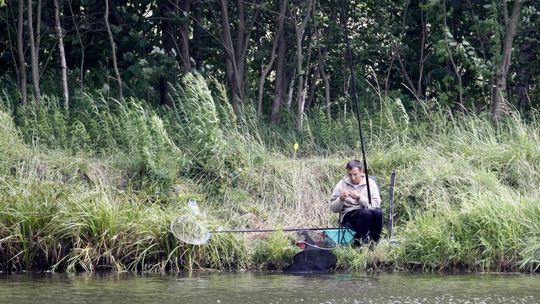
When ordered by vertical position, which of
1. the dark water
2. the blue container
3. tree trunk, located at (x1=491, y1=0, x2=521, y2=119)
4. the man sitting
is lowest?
the dark water

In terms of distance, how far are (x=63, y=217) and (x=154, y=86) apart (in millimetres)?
6857

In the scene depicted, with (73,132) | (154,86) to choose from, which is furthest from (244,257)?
(154,86)

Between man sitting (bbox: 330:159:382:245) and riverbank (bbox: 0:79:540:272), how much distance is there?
30cm

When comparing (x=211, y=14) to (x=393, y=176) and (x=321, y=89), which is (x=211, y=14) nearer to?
(x=321, y=89)

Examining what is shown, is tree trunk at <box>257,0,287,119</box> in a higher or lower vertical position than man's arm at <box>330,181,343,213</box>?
higher

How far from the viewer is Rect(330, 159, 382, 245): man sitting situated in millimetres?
13016

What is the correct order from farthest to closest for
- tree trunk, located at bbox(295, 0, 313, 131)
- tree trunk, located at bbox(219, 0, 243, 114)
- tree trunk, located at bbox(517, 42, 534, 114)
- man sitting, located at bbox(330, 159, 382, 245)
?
tree trunk, located at bbox(517, 42, 534, 114), tree trunk, located at bbox(219, 0, 243, 114), tree trunk, located at bbox(295, 0, 313, 131), man sitting, located at bbox(330, 159, 382, 245)

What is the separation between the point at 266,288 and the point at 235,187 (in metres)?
4.01

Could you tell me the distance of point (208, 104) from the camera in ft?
49.2

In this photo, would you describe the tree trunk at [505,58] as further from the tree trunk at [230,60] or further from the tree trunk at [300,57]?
the tree trunk at [230,60]

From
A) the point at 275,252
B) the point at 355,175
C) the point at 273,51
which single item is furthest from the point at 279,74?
the point at 275,252

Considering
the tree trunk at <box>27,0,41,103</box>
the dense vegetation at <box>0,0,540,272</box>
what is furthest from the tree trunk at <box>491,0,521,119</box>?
the tree trunk at <box>27,0,41,103</box>

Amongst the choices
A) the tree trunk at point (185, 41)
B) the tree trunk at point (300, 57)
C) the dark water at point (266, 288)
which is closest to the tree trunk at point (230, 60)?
the tree trunk at point (185, 41)

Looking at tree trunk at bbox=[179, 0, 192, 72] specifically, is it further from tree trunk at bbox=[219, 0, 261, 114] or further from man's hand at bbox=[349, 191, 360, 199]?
man's hand at bbox=[349, 191, 360, 199]
